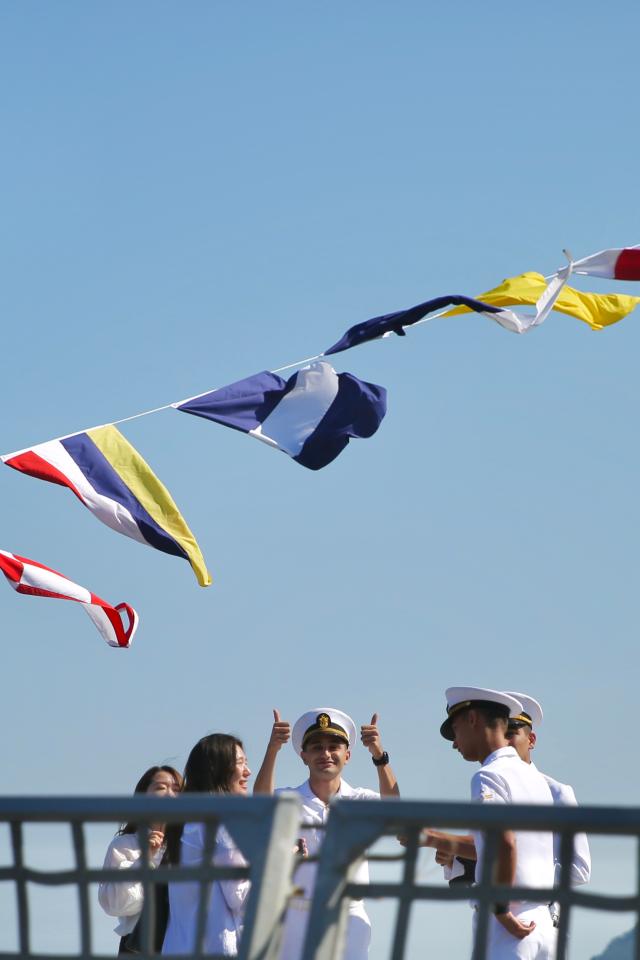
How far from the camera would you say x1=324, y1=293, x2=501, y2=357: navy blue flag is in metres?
7.38

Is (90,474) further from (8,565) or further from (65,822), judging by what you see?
(65,822)

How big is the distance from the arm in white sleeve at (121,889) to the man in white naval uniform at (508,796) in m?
1.65

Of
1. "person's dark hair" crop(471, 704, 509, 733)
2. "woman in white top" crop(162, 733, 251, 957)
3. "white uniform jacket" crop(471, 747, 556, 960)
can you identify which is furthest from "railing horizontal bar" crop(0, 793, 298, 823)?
"person's dark hair" crop(471, 704, 509, 733)

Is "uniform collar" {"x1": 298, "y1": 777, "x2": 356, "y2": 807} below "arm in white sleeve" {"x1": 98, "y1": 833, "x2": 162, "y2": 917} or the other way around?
the other way around

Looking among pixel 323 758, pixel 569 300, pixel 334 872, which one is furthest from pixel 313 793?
pixel 334 872

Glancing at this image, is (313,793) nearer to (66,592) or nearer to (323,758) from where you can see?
(323,758)

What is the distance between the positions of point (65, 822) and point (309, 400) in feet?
18.5

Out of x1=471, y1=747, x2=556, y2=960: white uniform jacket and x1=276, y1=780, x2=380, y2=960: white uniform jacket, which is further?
x1=471, y1=747, x2=556, y2=960: white uniform jacket

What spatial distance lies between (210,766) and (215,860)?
0.89 metres

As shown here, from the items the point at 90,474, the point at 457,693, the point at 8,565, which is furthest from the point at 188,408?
the point at 457,693

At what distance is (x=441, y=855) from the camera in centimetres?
599

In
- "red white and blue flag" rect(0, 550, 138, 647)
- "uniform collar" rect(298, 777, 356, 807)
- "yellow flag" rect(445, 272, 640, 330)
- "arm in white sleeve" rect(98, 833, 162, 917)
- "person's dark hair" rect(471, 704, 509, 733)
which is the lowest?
"arm in white sleeve" rect(98, 833, 162, 917)

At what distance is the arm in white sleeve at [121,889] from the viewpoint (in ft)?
20.3

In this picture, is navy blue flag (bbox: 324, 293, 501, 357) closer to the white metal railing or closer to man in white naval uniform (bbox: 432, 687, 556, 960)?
man in white naval uniform (bbox: 432, 687, 556, 960)
